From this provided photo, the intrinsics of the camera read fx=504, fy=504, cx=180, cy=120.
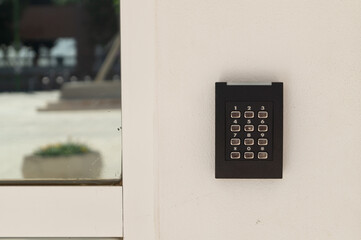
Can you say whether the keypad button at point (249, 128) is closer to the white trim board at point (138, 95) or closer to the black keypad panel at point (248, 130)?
the black keypad panel at point (248, 130)

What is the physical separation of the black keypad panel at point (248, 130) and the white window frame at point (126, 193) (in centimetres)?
15

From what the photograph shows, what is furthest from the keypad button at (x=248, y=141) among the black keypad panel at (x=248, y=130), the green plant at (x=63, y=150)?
the green plant at (x=63, y=150)

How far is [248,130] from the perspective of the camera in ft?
2.96

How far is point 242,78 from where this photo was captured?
950 millimetres

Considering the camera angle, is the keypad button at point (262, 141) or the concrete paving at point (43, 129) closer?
the keypad button at point (262, 141)

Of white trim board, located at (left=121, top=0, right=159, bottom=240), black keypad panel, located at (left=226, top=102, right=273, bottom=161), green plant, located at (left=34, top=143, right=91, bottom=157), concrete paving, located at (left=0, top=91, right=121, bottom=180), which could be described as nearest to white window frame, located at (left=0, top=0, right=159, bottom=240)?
white trim board, located at (left=121, top=0, right=159, bottom=240)

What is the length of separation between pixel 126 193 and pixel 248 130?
27 cm

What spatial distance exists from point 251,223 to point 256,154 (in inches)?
5.8

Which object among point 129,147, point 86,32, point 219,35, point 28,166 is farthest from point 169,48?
point 86,32

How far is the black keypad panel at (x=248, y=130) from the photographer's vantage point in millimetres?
904

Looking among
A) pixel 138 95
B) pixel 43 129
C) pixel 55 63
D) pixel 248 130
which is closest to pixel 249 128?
pixel 248 130

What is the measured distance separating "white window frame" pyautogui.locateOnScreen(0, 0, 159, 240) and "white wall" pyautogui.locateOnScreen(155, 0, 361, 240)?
2 centimetres

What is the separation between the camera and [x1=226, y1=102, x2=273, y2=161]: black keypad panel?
904 mm

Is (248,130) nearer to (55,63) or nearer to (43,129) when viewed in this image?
(43,129)
